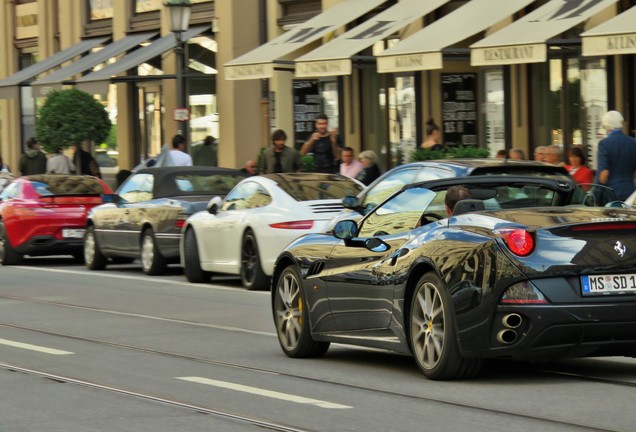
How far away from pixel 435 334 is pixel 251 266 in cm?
936

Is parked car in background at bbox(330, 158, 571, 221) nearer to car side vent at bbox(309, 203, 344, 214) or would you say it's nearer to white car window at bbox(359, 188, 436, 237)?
car side vent at bbox(309, 203, 344, 214)

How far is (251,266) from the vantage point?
18.5 metres

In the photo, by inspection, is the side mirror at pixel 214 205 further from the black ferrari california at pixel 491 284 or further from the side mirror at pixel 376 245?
the side mirror at pixel 376 245

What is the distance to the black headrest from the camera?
9492 mm

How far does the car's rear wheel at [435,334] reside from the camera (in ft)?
29.9


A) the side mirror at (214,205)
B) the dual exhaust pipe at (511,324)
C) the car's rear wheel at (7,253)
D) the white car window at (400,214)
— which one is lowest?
the car's rear wheel at (7,253)

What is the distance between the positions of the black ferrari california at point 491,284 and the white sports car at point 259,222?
7.36 meters

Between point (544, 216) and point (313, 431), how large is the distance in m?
2.25

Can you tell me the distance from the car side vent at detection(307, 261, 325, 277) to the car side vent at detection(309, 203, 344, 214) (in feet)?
22.4

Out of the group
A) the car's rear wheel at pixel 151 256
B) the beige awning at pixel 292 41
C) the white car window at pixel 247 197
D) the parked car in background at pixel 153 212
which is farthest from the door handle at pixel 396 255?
the beige awning at pixel 292 41

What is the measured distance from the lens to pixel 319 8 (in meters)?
32.0

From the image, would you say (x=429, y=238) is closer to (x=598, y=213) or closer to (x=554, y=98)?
(x=598, y=213)

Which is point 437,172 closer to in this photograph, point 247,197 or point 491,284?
point 247,197

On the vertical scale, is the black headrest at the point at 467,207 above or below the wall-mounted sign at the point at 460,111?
below
